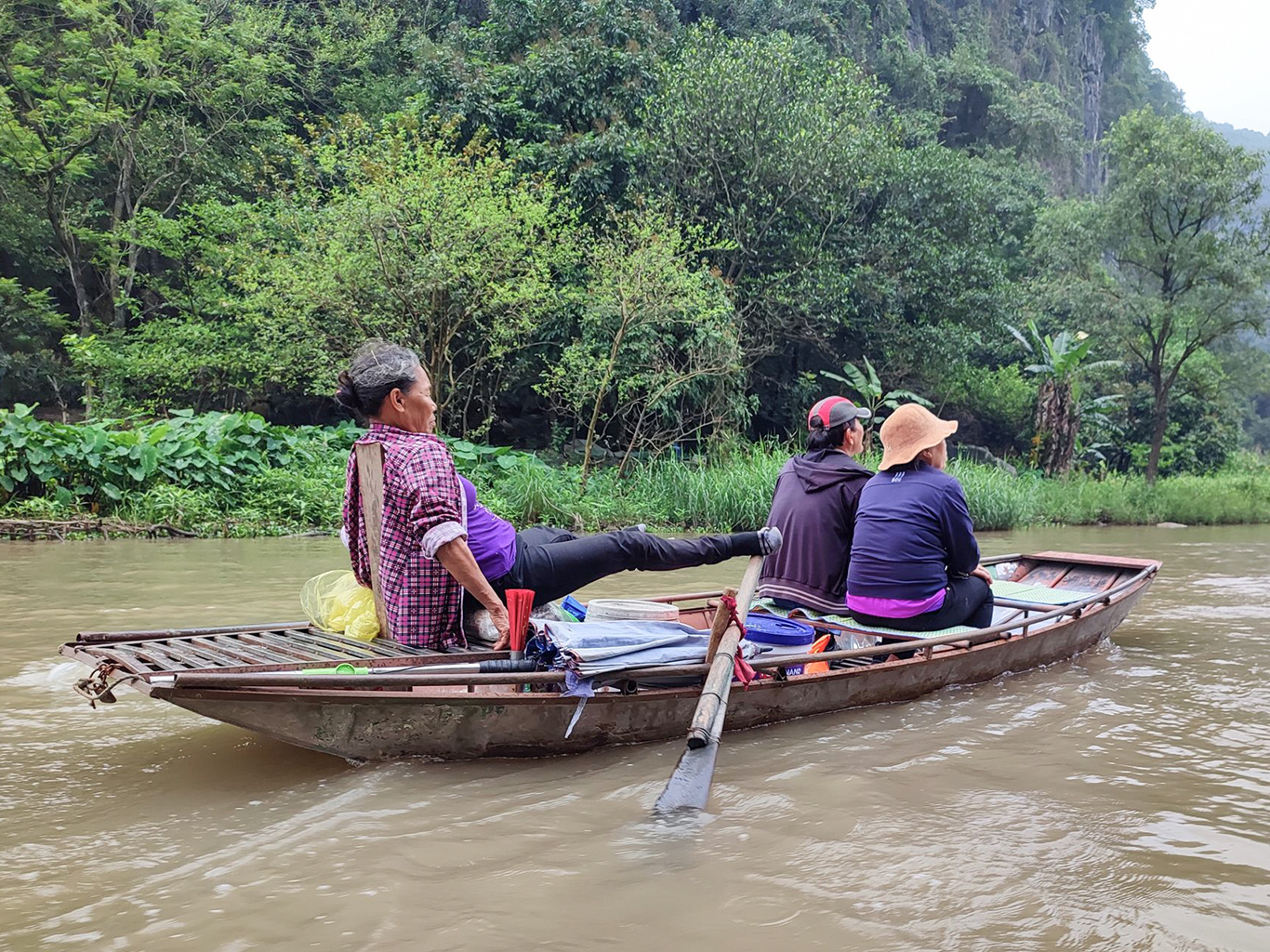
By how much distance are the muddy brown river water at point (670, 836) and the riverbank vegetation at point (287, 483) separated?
21.4 ft

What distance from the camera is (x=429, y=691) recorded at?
11.8ft

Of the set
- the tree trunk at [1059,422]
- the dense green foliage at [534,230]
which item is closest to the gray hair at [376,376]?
the dense green foliage at [534,230]

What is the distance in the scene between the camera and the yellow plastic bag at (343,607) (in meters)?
3.98

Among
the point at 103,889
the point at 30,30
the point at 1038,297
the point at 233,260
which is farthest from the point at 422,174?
the point at 1038,297

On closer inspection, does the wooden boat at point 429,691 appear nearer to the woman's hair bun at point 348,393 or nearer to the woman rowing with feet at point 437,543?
the woman rowing with feet at point 437,543

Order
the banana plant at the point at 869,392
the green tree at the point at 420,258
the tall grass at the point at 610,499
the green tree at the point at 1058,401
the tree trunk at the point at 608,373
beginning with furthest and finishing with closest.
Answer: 1. the green tree at the point at 1058,401
2. the banana plant at the point at 869,392
3. the tree trunk at the point at 608,373
4. the green tree at the point at 420,258
5. the tall grass at the point at 610,499

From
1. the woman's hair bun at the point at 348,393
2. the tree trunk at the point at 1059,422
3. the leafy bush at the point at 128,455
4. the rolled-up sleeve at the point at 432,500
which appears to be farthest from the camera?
the tree trunk at the point at 1059,422

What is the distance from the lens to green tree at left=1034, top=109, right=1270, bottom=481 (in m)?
17.9

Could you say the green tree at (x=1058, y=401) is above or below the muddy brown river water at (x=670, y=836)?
above

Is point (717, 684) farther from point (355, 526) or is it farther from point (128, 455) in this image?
point (128, 455)

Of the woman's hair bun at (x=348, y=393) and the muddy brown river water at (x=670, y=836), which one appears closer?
the muddy brown river water at (x=670, y=836)

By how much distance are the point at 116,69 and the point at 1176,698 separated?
54.4 ft

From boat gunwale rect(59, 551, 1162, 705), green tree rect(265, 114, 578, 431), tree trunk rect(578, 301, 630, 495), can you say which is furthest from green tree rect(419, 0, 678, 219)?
boat gunwale rect(59, 551, 1162, 705)

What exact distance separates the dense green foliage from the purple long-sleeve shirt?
8895mm
